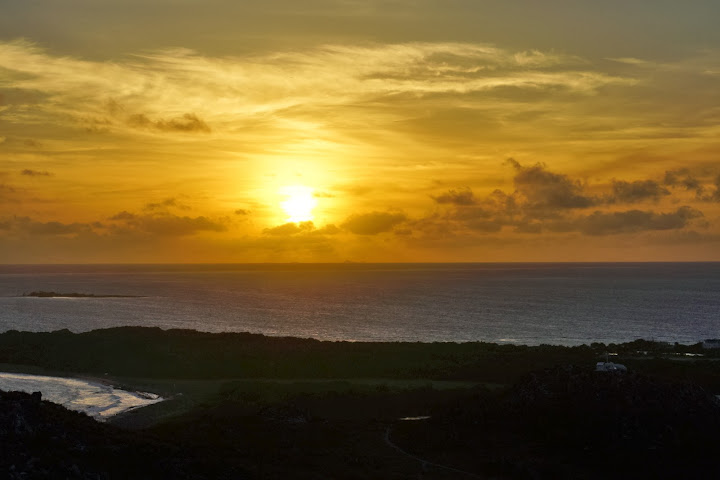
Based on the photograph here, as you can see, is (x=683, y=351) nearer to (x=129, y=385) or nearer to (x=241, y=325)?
(x=129, y=385)

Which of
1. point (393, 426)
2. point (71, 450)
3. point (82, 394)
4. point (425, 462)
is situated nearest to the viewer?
point (71, 450)

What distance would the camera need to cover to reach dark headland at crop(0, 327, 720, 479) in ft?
128

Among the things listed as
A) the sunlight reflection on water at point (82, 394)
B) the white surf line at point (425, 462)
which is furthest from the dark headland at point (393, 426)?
the sunlight reflection on water at point (82, 394)

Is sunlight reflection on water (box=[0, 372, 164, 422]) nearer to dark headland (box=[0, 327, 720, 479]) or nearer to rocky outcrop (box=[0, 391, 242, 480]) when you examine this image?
dark headland (box=[0, 327, 720, 479])

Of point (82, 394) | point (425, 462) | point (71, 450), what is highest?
point (82, 394)

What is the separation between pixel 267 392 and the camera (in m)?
64.0

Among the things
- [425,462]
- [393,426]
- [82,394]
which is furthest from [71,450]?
[82,394]

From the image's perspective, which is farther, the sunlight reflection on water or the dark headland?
the sunlight reflection on water

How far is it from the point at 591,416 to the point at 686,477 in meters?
8.04

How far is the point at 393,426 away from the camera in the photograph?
51719 mm

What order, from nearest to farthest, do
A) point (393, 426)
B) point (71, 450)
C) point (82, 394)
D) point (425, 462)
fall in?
point (71, 450) → point (425, 462) → point (393, 426) → point (82, 394)

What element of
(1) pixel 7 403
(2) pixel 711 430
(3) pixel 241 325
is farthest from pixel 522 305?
(1) pixel 7 403

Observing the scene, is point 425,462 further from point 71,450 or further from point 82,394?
point 82,394

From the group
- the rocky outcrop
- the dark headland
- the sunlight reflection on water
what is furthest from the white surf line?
the sunlight reflection on water
